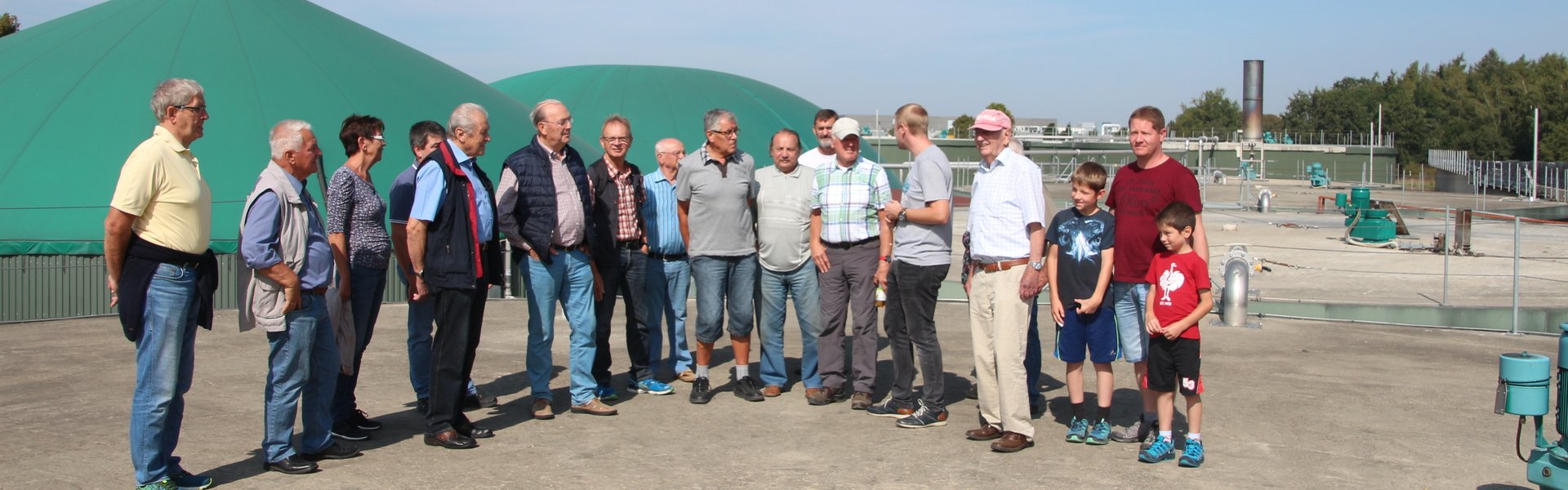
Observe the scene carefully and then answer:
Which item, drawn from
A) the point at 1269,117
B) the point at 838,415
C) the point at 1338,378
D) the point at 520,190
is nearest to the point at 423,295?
the point at 520,190

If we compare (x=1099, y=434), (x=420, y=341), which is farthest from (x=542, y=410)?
(x=1099, y=434)

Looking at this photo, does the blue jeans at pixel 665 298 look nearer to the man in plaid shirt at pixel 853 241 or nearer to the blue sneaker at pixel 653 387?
the blue sneaker at pixel 653 387

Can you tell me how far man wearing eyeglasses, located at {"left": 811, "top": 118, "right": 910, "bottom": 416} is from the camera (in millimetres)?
6852

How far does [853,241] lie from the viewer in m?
6.87

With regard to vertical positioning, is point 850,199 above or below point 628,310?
above

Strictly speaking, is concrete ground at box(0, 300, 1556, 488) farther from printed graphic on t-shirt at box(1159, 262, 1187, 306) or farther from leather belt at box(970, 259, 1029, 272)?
leather belt at box(970, 259, 1029, 272)

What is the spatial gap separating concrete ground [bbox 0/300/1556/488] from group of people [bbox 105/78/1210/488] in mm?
Answer: 183

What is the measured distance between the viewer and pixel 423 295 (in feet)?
19.1

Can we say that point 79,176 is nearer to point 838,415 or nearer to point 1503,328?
point 838,415

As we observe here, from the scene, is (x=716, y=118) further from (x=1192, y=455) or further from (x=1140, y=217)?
(x=1192, y=455)

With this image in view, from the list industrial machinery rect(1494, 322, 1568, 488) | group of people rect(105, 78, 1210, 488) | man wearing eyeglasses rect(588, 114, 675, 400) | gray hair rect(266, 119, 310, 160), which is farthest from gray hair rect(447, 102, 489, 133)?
industrial machinery rect(1494, 322, 1568, 488)

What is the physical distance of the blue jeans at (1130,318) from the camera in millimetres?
5953

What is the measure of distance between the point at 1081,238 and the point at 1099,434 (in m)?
0.98

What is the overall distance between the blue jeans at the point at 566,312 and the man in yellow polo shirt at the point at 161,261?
6.00 ft
